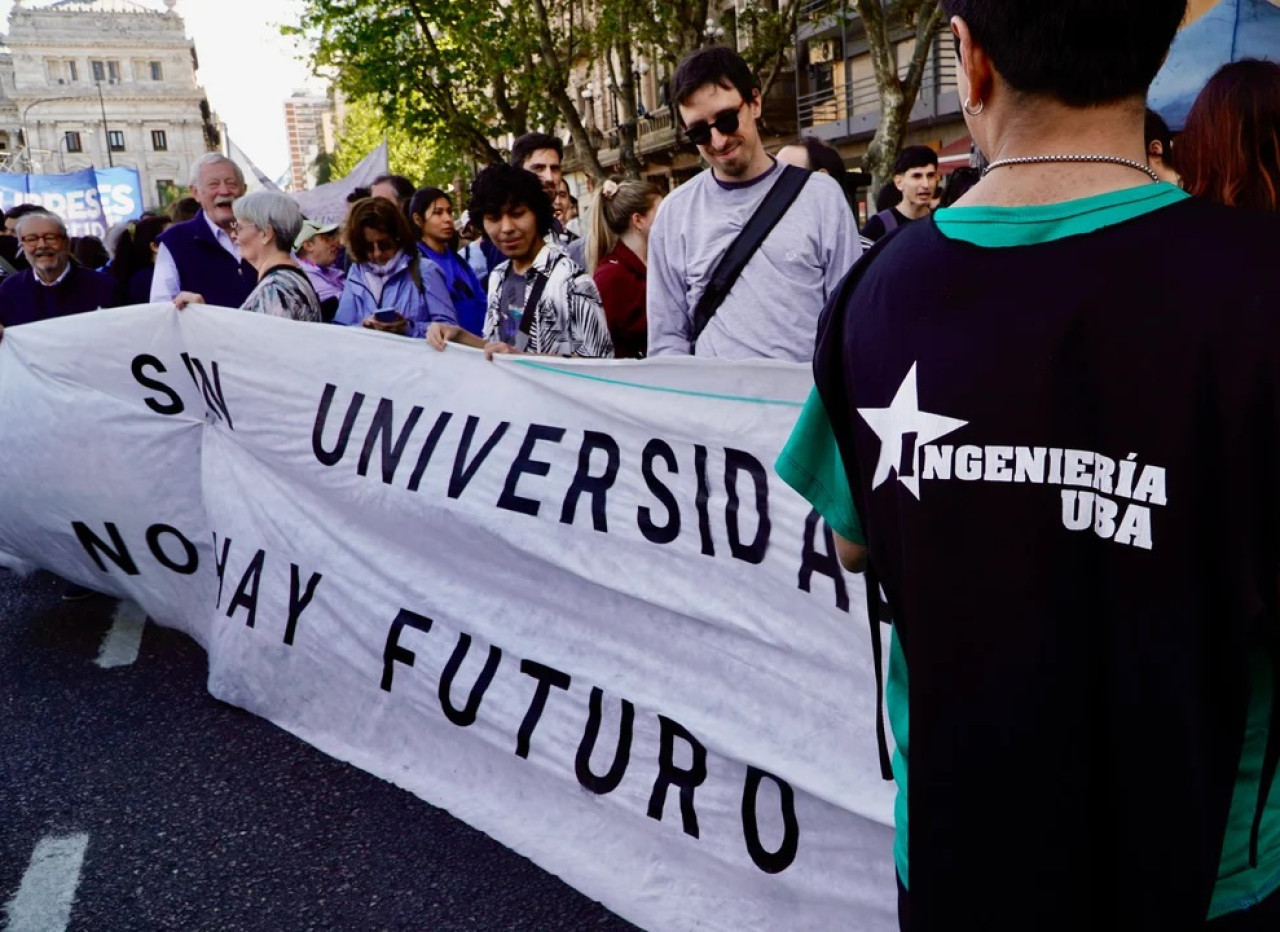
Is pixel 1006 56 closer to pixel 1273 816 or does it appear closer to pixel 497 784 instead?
pixel 1273 816

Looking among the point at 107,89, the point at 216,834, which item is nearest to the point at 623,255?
the point at 216,834

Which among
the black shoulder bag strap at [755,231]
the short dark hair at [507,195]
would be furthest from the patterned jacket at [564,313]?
the black shoulder bag strap at [755,231]

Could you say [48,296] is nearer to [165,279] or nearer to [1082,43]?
[165,279]

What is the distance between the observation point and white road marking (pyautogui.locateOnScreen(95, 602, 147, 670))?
200 inches

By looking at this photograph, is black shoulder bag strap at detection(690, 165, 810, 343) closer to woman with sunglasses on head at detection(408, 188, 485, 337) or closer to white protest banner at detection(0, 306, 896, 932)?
white protest banner at detection(0, 306, 896, 932)

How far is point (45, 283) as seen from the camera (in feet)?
21.7

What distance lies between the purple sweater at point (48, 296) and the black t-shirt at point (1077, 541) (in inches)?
239

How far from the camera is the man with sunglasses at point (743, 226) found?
3803mm

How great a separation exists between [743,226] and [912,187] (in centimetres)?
286

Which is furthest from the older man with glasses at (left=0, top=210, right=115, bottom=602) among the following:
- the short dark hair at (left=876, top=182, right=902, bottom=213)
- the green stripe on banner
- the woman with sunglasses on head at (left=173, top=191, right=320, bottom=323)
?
the short dark hair at (left=876, top=182, right=902, bottom=213)

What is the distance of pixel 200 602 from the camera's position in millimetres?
4695

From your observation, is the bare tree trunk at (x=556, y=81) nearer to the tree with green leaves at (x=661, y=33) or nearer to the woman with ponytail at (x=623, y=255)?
the tree with green leaves at (x=661, y=33)

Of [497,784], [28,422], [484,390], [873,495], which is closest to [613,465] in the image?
[484,390]

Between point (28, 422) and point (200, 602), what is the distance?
105 centimetres
